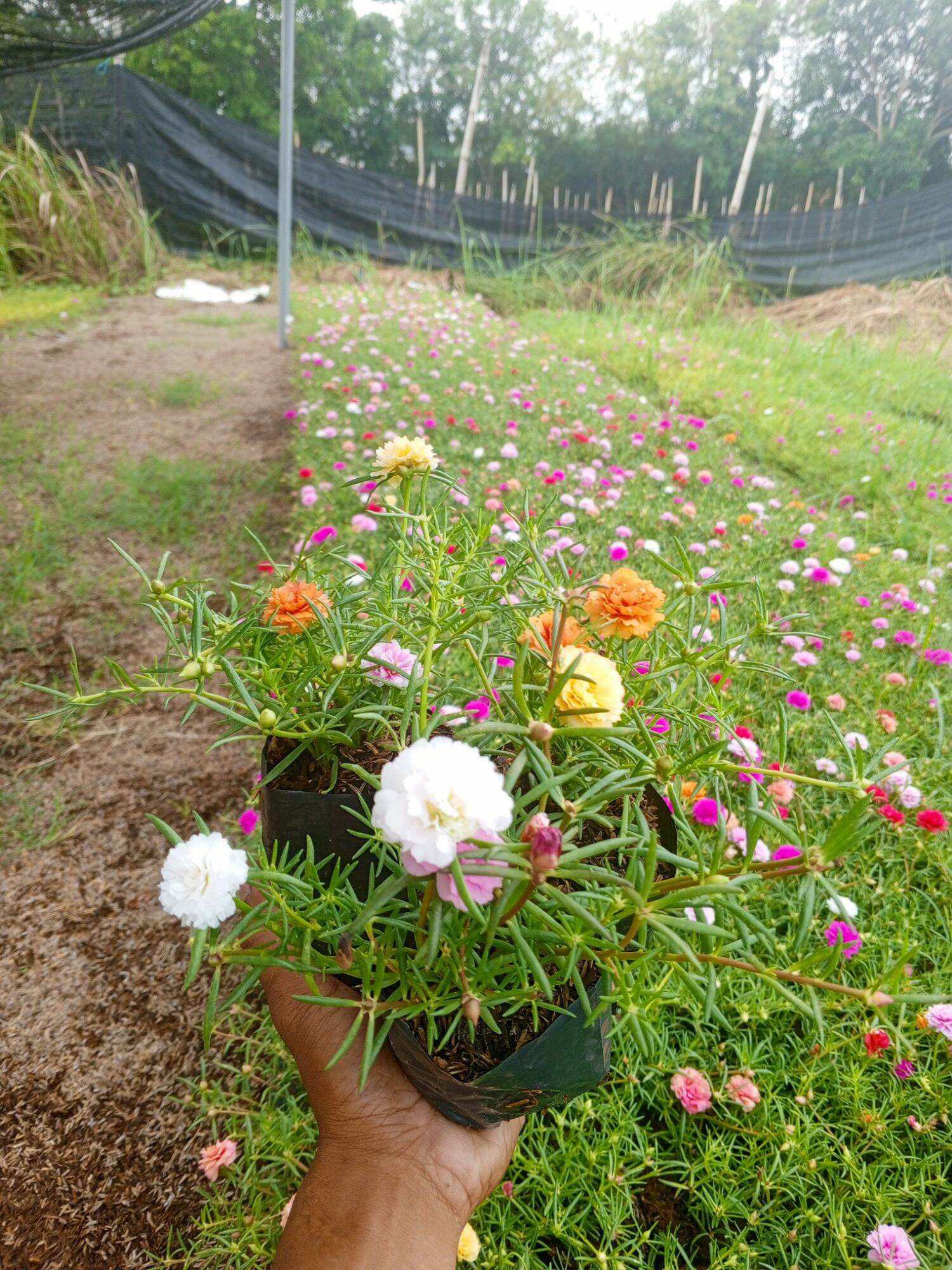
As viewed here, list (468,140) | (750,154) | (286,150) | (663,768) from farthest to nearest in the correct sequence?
(468,140)
(750,154)
(286,150)
(663,768)

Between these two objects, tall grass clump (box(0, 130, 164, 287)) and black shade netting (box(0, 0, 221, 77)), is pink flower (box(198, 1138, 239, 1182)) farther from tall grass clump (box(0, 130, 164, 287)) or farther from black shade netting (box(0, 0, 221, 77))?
tall grass clump (box(0, 130, 164, 287))

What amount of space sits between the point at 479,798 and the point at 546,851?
50 millimetres

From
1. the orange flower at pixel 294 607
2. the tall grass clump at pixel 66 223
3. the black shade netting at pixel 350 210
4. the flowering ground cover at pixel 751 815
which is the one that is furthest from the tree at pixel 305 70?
the orange flower at pixel 294 607

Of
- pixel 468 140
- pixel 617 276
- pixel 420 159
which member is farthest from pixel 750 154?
pixel 617 276

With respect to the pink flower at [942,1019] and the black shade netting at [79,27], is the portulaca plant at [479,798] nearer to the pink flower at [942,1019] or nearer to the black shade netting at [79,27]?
the pink flower at [942,1019]

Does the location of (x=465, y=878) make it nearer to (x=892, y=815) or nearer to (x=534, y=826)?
(x=534, y=826)

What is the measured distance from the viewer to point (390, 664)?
658 millimetres

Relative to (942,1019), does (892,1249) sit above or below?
below

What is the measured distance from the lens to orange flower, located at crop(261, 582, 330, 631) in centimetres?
67

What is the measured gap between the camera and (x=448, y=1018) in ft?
2.14

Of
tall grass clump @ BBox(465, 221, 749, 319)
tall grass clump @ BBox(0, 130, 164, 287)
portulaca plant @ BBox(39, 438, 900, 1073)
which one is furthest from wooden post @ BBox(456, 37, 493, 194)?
portulaca plant @ BBox(39, 438, 900, 1073)

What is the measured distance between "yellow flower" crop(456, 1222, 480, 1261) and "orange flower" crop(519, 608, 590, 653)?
661mm

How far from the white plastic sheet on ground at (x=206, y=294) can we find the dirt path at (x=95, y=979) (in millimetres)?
4080

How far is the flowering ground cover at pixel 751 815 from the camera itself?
2.78 ft
